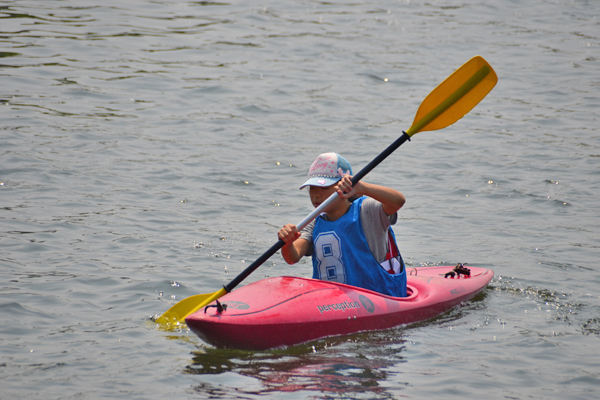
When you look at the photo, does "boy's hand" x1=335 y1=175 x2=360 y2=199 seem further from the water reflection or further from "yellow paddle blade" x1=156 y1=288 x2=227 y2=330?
"yellow paddle blade" x1=156 y1=288 x2=227 y2=330

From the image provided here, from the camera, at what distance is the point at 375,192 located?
156 inches

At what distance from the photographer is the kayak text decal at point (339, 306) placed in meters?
4.13

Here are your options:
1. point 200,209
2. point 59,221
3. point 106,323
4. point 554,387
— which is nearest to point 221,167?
point 200,209

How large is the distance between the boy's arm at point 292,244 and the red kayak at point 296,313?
6.1 inches

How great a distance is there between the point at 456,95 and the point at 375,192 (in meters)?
1.18

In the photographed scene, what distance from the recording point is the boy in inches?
167

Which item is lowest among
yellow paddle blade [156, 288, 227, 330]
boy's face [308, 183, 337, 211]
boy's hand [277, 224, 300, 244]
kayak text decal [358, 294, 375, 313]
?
yellow paddle blade [156, 288, 227, 330]

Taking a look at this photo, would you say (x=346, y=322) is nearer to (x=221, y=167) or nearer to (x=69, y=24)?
(x=221, y=167)

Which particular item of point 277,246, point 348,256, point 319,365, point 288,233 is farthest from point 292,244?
point 319,365

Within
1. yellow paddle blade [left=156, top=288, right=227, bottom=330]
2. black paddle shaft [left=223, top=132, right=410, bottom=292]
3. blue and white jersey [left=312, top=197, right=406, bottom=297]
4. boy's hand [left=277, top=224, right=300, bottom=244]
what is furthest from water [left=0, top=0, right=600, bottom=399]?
boy's hand [left=277, top=224, right=300, bottom=244]

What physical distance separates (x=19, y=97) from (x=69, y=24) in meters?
4.13

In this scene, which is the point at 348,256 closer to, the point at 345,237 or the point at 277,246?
the point at 345,237

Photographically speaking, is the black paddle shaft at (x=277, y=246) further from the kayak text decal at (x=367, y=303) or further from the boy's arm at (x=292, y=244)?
the kayak text decal at (x=367, y=303)

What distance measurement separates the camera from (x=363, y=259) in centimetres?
436
